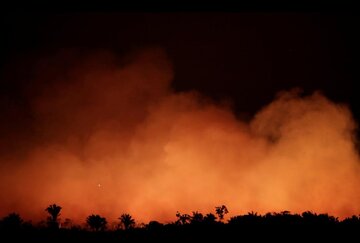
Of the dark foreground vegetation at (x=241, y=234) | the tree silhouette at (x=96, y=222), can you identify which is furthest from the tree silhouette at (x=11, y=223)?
the tree silhouette at (x=96, y=222)

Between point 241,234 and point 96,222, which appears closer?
point 241,234

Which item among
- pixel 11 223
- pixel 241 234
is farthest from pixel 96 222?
pixel 241 234

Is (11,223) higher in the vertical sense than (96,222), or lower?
lower

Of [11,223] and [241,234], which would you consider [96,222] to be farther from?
[241,234]

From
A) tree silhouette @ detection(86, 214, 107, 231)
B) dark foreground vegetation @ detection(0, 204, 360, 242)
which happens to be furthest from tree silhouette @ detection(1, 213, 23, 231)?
tree silhouette @ detection(86, 214, 107, 231)

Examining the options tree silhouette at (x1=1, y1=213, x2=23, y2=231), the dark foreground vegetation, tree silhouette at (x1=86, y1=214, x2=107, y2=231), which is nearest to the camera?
the dark foreground vegetation

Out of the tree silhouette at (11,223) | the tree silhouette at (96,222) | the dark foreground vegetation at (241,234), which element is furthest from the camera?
the tree silhouette at (96,222)

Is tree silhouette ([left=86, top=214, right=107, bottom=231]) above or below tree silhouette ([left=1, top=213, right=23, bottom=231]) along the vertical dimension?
above

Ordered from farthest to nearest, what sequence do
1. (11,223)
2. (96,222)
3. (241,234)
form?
(96,222)
(11,223)
(241,234)

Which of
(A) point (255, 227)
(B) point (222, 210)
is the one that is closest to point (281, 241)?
(A) point (255, 227)

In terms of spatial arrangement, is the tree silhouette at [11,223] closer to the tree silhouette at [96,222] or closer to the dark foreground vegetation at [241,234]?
the dark foreground vegetation at [241,234]

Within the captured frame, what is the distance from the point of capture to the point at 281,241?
1288 centimetres

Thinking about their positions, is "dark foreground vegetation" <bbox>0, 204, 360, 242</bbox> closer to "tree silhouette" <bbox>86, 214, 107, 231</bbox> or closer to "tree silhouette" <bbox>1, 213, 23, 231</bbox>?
"tree silhouette" <bbox>1, 213, 23, 231</bbox>

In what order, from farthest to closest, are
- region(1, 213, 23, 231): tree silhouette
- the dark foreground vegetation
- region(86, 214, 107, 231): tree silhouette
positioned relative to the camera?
region(86, 214, 107, 231): tree silhouette, region(1, 213, 23, 231): tree silhouette, the dark foreground vegetation
